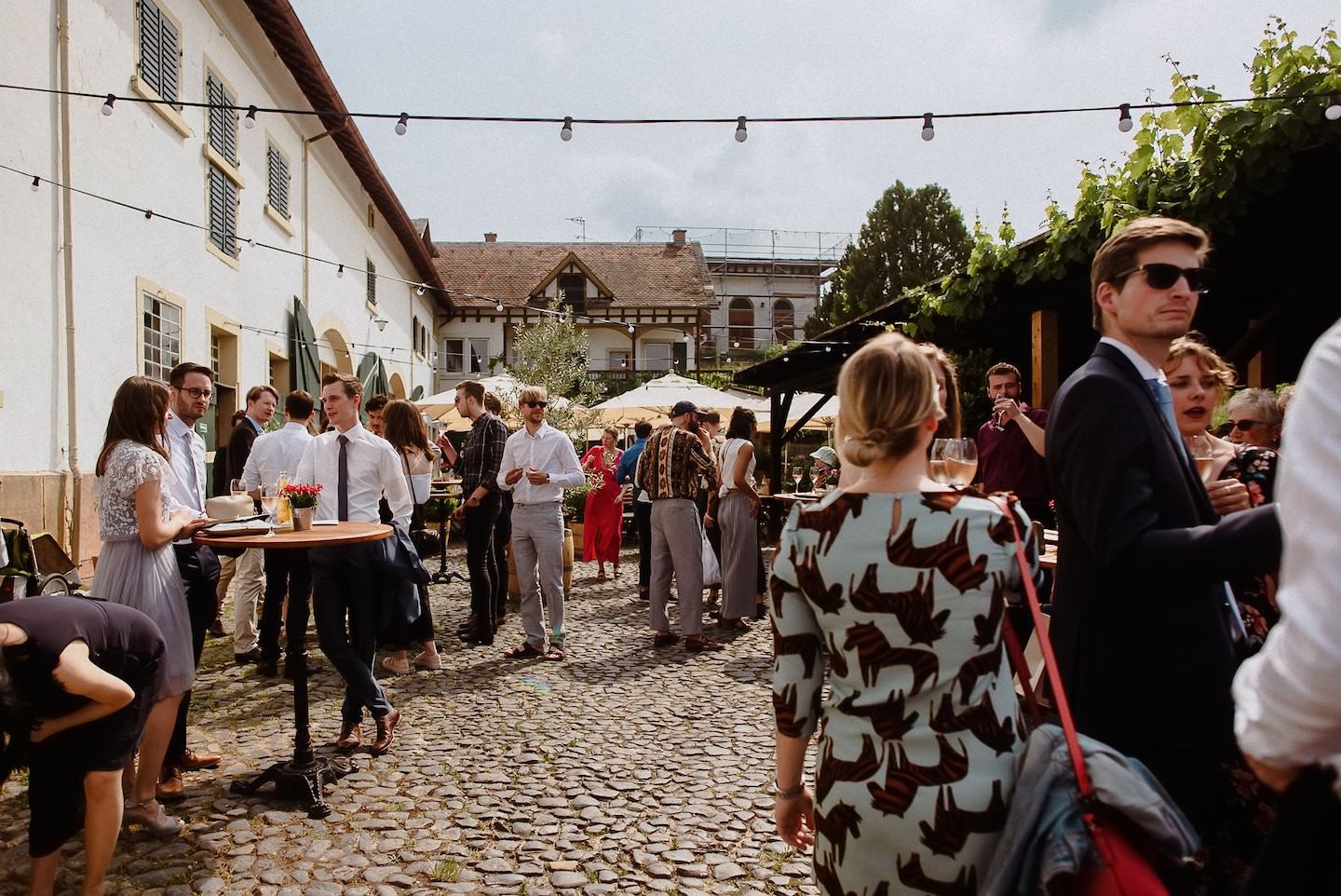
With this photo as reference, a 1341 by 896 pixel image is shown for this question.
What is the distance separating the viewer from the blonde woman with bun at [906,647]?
1690mm

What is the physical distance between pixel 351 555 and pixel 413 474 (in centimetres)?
289

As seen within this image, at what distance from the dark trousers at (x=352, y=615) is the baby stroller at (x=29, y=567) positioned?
1244 millimetres

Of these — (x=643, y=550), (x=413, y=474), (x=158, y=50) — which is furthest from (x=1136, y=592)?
(x=158, y=50)

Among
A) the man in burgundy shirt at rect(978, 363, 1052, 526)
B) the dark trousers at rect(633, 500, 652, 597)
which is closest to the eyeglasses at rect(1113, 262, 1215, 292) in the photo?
the man in burgundy shirt at rect(978, 363, 1052, 526)

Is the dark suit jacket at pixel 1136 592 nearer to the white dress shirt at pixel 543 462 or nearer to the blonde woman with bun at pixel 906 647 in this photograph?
the blonde woman with bun at pixel 906 647

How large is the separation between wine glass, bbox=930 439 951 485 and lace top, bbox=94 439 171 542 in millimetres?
2971

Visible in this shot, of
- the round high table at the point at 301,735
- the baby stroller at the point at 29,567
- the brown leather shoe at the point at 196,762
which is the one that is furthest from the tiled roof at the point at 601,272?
the round high table at the point at 301,735

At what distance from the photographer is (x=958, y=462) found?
2.55 m

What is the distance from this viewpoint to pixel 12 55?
25.8 feet

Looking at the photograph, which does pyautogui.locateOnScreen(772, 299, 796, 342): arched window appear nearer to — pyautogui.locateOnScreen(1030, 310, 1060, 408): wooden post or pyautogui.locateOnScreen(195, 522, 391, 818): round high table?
pyautogui.locateOnScreen(1030, 310, 1060, 408): wooden post

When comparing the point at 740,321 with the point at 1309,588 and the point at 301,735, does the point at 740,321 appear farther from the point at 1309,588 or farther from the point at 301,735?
the point at 1309,588

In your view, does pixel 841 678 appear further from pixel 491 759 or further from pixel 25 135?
pixel 25 135

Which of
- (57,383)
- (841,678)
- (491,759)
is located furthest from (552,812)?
(57,383)

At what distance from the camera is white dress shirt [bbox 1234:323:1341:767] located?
913 millimetres
